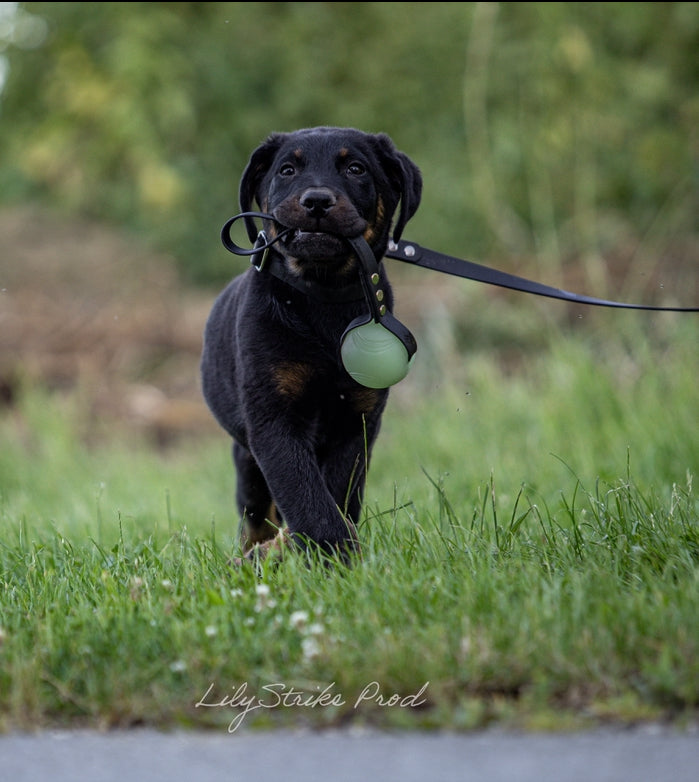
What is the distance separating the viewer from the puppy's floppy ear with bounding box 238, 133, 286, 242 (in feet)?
11.5

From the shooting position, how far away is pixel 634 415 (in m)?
5.84

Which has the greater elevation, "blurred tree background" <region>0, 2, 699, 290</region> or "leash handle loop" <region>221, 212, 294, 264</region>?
"blurred tree background" <region>0, 2, 699, 290</region>

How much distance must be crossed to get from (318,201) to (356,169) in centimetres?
35

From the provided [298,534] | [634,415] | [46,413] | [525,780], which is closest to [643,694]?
[525,780]

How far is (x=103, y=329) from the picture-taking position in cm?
1011

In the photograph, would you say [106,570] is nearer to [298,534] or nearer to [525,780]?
[298,534]

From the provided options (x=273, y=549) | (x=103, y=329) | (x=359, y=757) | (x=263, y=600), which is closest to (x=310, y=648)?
(x=263, y=600)

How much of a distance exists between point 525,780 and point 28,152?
1153 centimetres

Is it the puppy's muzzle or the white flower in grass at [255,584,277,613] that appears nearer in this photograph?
the white flower in grass at [255,584,277,613]

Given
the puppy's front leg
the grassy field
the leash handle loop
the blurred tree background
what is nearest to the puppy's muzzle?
the leash handle loop

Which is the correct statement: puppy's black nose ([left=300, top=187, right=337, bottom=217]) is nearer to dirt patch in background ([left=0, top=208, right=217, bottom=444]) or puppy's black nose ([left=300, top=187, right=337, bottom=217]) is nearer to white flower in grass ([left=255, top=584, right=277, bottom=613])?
white flower in grass ([left=255, top=584, right=277, bottom=613])

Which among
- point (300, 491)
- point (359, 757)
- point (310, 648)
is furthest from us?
point (300, 491)

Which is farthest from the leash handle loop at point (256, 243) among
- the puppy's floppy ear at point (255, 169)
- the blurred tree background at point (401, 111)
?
the blurred tree background at point (401, 111)

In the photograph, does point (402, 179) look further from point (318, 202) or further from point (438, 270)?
point (318, 202)
